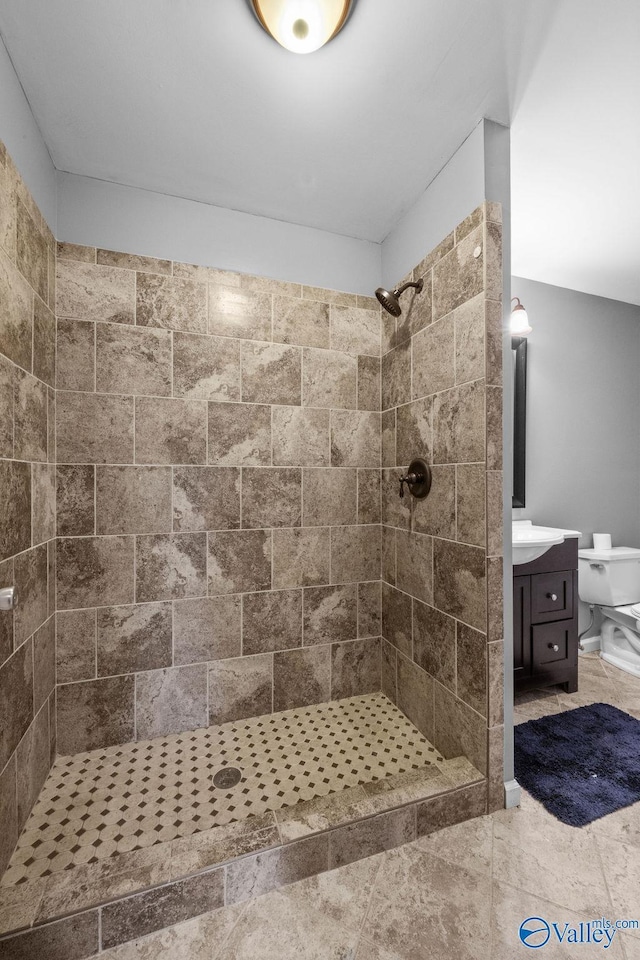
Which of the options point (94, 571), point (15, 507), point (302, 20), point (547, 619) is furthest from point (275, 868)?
point (302, 20)

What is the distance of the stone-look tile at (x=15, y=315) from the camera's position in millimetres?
1223

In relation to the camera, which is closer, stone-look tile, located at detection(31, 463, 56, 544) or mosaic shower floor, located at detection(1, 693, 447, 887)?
mosaic shower floor, located at detection(1, 693, 447, 887)

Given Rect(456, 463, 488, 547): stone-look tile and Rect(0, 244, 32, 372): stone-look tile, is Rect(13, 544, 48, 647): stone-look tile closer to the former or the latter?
Rect(0, 244, 32, 372): stone-look tile

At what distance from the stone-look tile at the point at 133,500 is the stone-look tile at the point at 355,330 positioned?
1.07m

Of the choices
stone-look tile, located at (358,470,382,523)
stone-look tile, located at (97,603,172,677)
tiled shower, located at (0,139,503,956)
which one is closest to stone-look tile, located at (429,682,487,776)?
tiled shower, located at (0,139,503,956)

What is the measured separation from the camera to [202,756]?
5.57ft

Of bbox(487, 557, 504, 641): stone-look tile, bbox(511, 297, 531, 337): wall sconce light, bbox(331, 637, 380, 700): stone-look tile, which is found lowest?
bbox(331, 637, 380, 700): stone-look tile

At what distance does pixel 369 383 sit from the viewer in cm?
215

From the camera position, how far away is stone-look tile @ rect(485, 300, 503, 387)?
1.46m

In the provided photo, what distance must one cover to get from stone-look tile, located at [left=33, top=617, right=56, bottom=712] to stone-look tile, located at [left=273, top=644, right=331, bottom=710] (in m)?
0.93

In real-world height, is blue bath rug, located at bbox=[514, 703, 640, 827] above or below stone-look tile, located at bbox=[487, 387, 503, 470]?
below

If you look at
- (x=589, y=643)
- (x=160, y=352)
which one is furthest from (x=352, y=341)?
(x=589, y=643)

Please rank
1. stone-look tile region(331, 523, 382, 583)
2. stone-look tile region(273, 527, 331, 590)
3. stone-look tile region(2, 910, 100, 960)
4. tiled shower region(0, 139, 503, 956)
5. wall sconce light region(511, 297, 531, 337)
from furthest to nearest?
wall sconce light region(511, 297, 531, 337)
stone-look tile region(331, 523, 382, 583)
stone-look tile region(273, 527, 331, 590)
tiled shower region(0, 139, 503, 956)
stone-look tile region(2, 910, 100, 960)

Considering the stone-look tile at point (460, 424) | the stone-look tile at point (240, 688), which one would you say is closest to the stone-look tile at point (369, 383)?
the stone-look tile at point (460, 424)
